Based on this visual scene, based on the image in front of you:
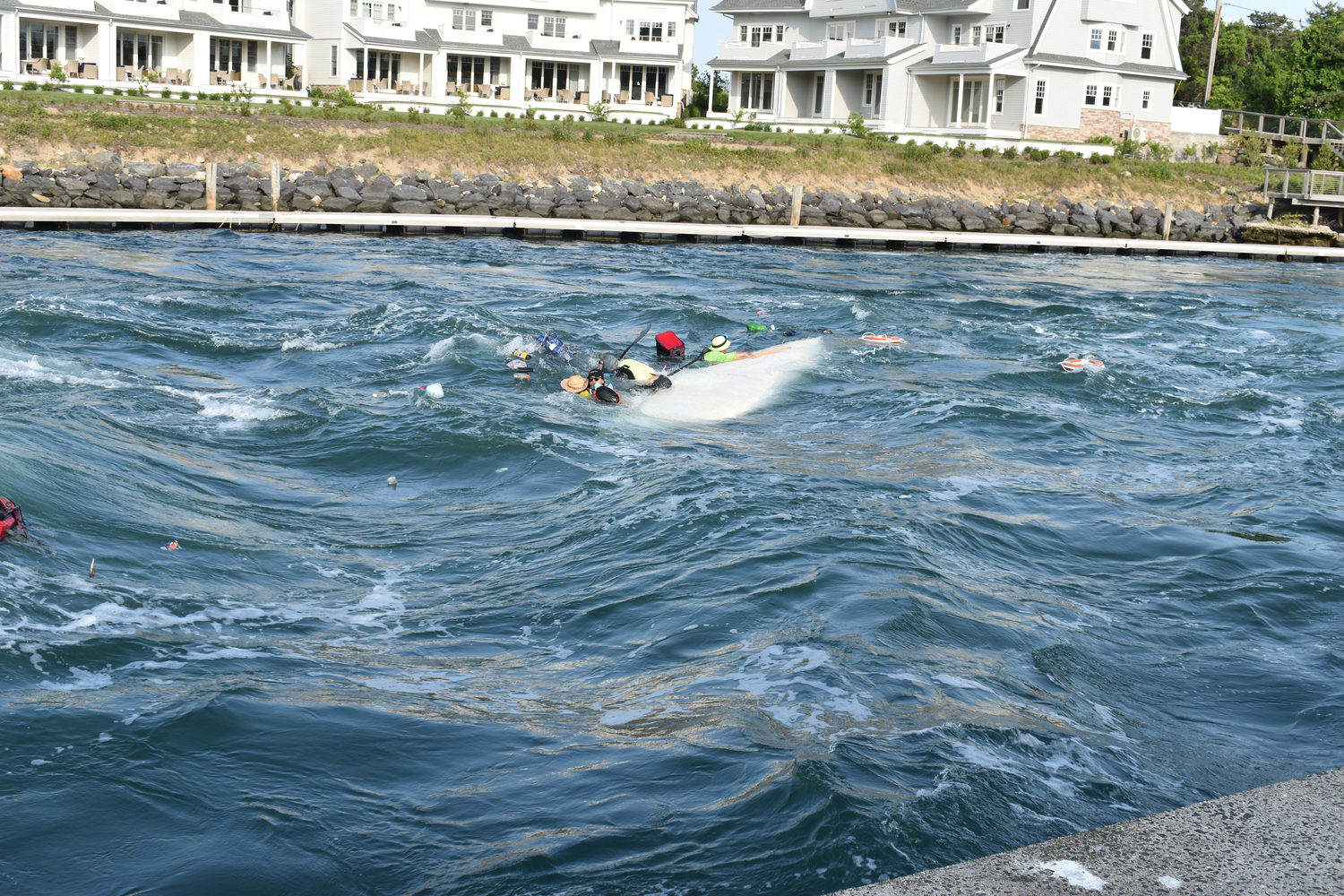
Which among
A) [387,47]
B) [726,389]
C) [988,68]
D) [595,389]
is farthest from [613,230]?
[387,47]

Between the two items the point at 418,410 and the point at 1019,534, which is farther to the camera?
the point at 418,410

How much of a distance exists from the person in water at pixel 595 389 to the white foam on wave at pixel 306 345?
16.8 feet

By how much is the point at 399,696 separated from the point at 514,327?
13668 millimetres

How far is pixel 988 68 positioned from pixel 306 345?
38.9 metres

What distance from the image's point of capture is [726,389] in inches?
665

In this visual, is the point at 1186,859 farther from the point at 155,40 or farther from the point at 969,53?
the point at 155,40

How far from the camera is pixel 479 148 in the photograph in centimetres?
4081

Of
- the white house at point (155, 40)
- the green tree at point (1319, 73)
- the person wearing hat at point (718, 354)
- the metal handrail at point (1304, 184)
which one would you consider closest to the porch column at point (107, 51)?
the white house at point (155, 40)

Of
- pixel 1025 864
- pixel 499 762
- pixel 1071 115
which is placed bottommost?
pixel 499 762

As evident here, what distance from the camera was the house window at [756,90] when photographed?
59156 millimetres

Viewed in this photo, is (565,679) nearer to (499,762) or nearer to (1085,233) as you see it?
(499,762)

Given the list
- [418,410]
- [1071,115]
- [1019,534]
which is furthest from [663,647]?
[1071,115]

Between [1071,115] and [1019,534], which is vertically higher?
[1071,115]

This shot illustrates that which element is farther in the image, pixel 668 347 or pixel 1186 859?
pixel 668 347
